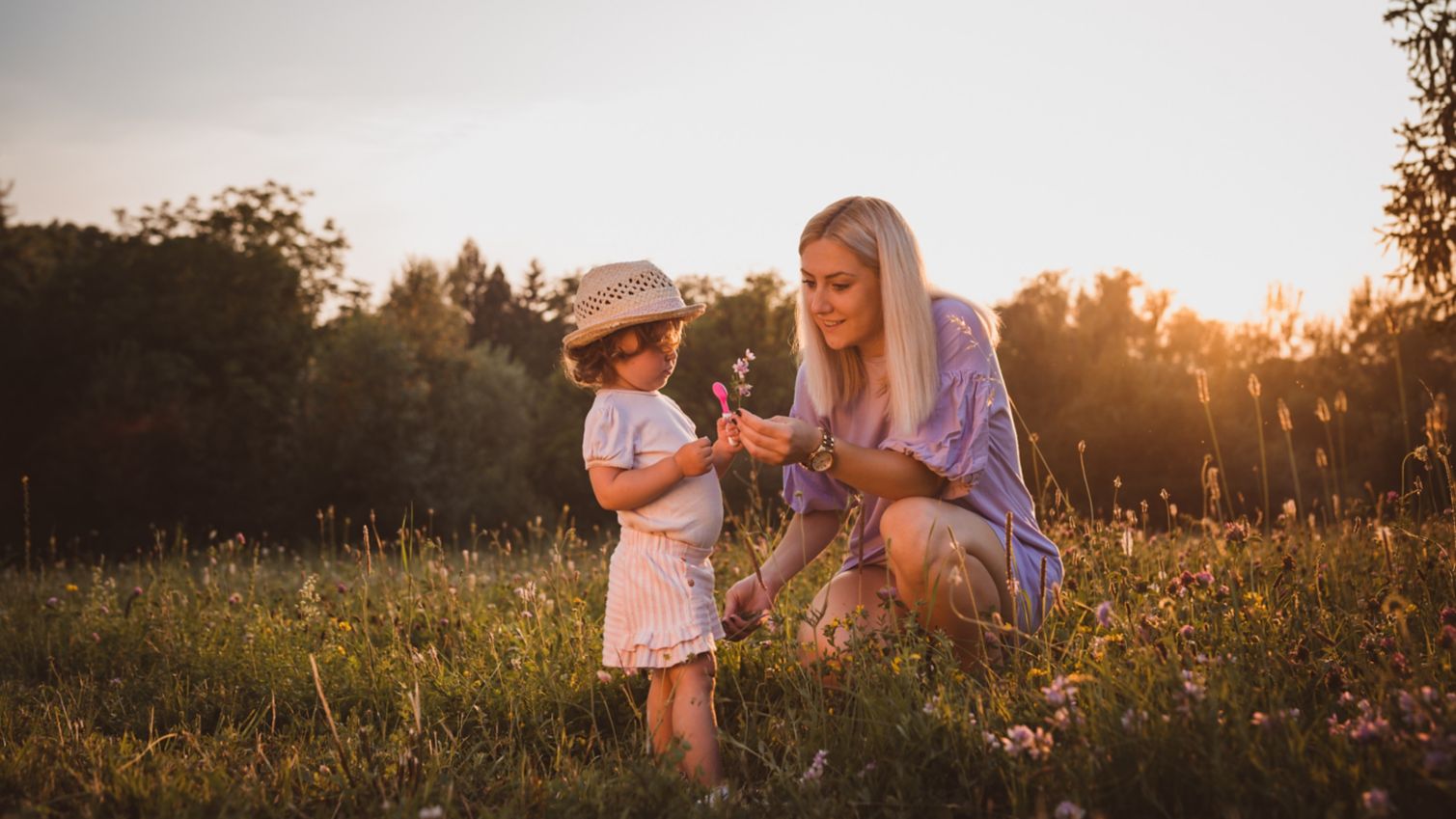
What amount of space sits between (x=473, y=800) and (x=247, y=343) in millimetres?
31604

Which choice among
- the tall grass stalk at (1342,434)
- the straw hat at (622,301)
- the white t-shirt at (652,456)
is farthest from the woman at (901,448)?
the tall grass stalk at (1342,434)

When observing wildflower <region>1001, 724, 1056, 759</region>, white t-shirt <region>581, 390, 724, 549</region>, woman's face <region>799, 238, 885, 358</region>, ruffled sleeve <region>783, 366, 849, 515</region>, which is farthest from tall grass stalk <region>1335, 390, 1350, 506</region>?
white t-shirt <region>581, 390, 724, 549</region>

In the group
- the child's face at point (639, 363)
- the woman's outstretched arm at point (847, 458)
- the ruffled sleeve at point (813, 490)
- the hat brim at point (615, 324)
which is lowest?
the ruffled sleeve at point (813, 490)

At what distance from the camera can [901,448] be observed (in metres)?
3.79

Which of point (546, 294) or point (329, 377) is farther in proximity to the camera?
point (546, 294)

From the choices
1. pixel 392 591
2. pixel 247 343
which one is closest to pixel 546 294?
pixel 247 343

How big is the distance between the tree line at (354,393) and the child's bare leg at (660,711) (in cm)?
1901

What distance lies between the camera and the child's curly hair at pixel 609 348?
3557 millimetres

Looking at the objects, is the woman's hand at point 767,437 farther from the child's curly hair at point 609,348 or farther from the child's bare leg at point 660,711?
the child's bare leg at point 660,711

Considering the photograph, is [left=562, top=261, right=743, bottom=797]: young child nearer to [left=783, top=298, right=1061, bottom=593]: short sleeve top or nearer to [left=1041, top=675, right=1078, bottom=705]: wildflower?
[left=783, top=298, right=1061, bottom=593]: short sleeve top

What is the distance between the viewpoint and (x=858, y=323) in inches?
157

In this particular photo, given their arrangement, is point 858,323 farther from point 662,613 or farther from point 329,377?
point 329,377

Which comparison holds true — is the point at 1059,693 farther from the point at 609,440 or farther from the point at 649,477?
the point at 609,440

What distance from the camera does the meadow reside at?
7.80 ft
